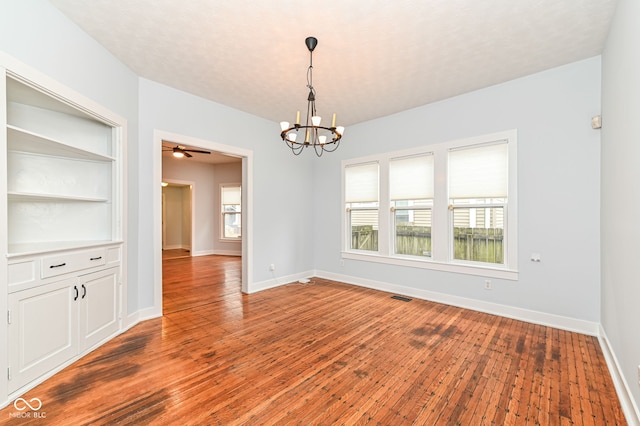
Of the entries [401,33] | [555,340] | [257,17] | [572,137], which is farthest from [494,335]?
[257,17]

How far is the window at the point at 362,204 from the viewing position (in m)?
5.05

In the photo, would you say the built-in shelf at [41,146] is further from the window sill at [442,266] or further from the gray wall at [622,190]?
the gray wall at [622,190]

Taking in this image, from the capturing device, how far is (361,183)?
5.18m

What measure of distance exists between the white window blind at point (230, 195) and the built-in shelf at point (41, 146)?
603 cm

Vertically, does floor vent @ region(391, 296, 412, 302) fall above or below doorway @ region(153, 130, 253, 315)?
below

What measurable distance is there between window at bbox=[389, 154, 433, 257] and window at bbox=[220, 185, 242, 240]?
5.88 metres

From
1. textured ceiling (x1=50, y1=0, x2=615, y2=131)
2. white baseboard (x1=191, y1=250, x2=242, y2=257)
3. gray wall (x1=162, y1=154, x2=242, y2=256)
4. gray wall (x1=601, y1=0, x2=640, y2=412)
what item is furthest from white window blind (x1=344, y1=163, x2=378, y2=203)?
Answer: white baseboard (x1=191, y1=250, x2=242, y2=257)

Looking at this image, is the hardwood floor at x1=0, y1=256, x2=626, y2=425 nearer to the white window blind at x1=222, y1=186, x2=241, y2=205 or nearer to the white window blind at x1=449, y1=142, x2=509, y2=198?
the white window blind at x1=449, y1=142, x2=509, y2=198

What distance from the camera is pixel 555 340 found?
288cm

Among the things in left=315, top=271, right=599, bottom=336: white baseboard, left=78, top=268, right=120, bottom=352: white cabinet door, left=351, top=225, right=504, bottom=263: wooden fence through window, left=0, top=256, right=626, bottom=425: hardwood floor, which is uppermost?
left=351, top=225, right=504, bottom=263: wooden fence through window

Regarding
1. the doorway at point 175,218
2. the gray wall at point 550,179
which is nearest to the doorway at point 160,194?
the gray wall at point 550,179

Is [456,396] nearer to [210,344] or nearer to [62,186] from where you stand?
[210,344]

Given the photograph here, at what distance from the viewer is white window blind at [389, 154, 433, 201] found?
4.32m

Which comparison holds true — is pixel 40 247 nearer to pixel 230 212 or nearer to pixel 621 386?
pixel 621 386
